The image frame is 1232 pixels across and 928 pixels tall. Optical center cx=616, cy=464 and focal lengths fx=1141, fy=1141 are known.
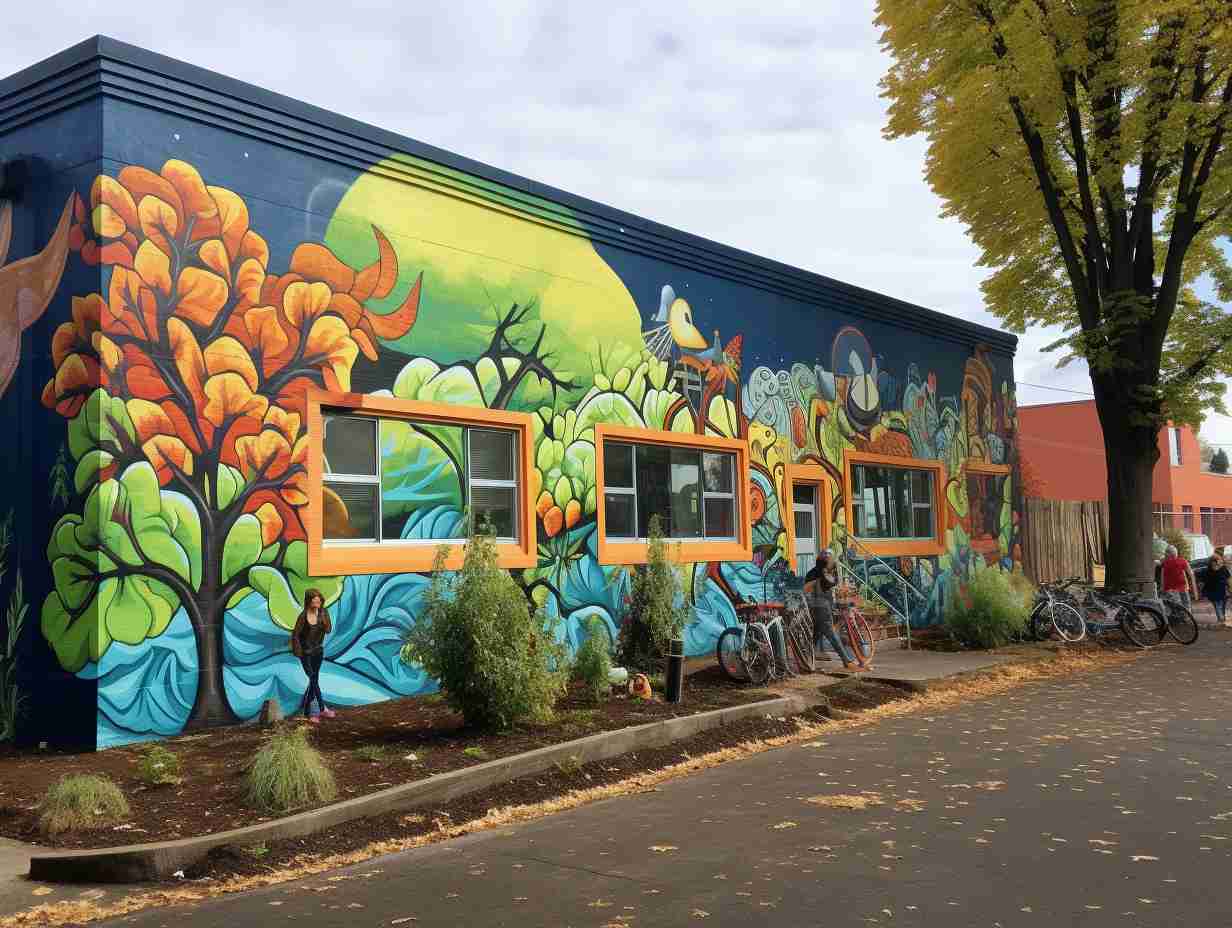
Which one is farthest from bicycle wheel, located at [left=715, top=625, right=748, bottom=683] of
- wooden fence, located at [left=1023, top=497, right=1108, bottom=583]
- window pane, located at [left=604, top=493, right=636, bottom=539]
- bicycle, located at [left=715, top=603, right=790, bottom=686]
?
wooden fence, located at [left=1023, top=497, right=1108, bottom=583]

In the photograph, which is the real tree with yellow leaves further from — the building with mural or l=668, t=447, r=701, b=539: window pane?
l=668, t=447, r=701, b=539: window pane

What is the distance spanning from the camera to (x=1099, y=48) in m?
19.3

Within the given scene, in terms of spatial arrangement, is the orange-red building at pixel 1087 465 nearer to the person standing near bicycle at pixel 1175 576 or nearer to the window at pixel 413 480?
the person standing near bicycle at pixel 1175 576

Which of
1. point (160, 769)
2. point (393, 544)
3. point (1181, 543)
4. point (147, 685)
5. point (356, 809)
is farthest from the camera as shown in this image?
point (1181, 543)

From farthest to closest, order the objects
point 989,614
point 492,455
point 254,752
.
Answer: point 989,614, point 492,455, point 254,752

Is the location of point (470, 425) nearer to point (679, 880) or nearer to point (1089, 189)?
point (679, 880)

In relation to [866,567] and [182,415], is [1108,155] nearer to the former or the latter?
[866,567]

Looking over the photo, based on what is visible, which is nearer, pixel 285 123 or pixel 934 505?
pixel 285 123

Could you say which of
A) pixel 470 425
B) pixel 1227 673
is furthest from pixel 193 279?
pixel 1227 673

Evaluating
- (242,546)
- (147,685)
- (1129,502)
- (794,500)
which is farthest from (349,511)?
(1129,502)

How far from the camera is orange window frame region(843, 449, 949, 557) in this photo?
19.7m

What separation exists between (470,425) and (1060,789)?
741 centimetres

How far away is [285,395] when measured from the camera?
11109 mm

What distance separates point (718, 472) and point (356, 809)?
10.4m
